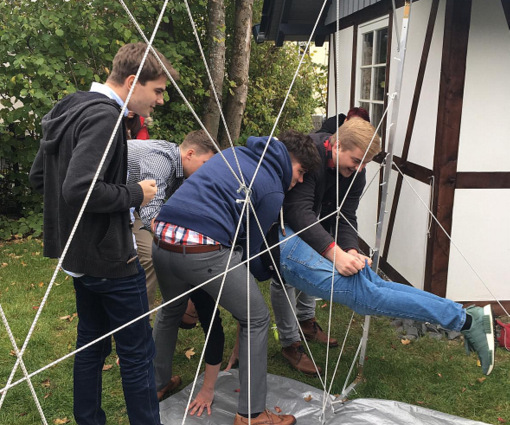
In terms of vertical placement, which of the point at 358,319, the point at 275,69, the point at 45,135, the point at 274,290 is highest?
the point at 275,69

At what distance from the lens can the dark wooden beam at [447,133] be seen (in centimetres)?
349

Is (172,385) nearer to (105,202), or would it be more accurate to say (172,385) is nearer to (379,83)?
(105,202)

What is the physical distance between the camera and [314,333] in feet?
11.6

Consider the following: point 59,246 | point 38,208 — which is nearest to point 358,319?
point 59,246

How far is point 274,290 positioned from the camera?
309cm

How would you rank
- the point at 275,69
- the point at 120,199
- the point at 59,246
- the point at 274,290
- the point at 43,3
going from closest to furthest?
1. the point at 120,199
2. the point at 59,246
3. the point at 274,290
4. the point at 43,3
5. the point at 275,69

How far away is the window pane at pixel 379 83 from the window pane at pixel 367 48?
0.28m

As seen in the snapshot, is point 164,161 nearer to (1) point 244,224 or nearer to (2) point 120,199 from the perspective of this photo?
(1) point 244,224

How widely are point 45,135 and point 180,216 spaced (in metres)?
0.61

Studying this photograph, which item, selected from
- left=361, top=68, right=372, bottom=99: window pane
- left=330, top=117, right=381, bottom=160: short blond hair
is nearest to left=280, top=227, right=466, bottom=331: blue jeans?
left=330, top=117, right=381, bottom=160: short blond hair

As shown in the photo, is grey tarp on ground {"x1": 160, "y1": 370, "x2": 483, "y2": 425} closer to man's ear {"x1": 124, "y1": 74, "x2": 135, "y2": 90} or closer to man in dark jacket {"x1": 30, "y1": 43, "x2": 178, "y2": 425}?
man in dark jacket {"x1": 30, "y1": 43, "x2": 178, "y2": 425}

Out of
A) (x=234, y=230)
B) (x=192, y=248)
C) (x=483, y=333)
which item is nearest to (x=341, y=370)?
(x=483, y=333)

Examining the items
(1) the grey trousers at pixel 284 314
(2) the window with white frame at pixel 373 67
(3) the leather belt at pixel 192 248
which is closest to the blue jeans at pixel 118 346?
(3) the leather belt at pixel 192 248

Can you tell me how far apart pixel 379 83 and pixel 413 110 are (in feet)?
3.30
